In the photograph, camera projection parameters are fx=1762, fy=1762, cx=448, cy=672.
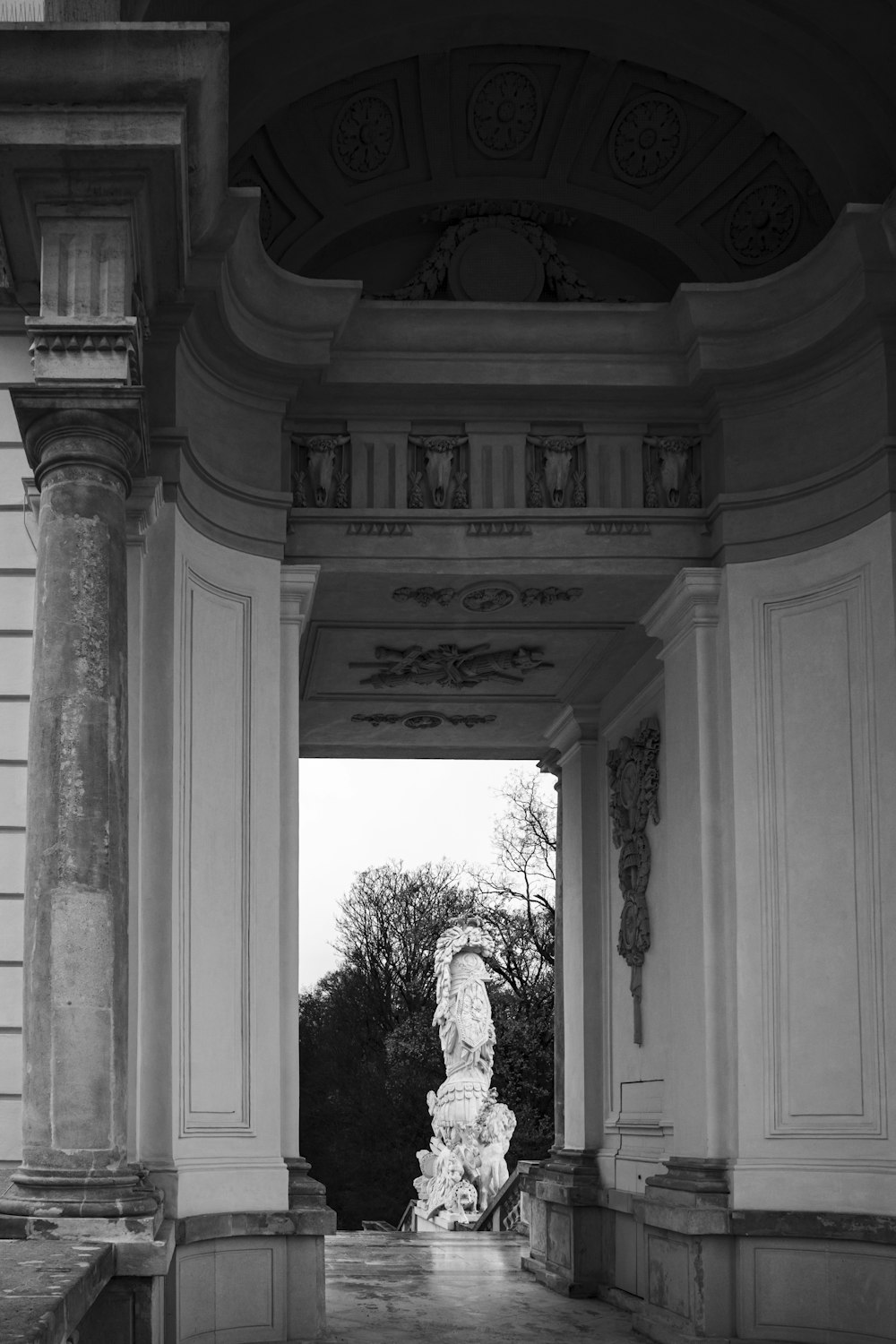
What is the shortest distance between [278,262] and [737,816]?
4713 mm

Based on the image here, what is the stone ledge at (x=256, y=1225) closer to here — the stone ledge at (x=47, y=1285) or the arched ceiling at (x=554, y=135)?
the stone ledge at (x=47, y=1285)

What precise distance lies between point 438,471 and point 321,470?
769 millimetres

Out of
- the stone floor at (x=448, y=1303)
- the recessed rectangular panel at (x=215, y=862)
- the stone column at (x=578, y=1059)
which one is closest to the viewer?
the recessed rectangular panel at (x=215, y=862)

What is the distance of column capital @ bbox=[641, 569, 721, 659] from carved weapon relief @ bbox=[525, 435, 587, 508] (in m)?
0.86

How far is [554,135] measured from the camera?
11648 mm

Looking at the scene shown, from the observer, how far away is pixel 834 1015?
10.3 m

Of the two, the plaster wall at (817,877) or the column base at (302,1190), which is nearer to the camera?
the plaster wall at (817,877)

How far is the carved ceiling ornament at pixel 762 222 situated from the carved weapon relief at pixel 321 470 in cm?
297

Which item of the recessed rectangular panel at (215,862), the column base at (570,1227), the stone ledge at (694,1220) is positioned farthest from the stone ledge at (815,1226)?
the column base at (570,1227)

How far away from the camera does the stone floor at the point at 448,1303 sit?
1092cm

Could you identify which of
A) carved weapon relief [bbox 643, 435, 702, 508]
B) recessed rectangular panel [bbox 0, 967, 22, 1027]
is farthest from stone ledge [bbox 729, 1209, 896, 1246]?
carved weapon relief [bbox 643, 435, 702, 508]

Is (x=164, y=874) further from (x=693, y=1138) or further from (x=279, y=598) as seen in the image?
(x=693, y=1138)

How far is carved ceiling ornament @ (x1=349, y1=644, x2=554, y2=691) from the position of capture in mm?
13609

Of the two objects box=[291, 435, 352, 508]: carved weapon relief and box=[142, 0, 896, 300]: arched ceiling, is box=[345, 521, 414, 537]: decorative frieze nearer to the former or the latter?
box=[291, 435, 352, 508]: carved weapon relief
